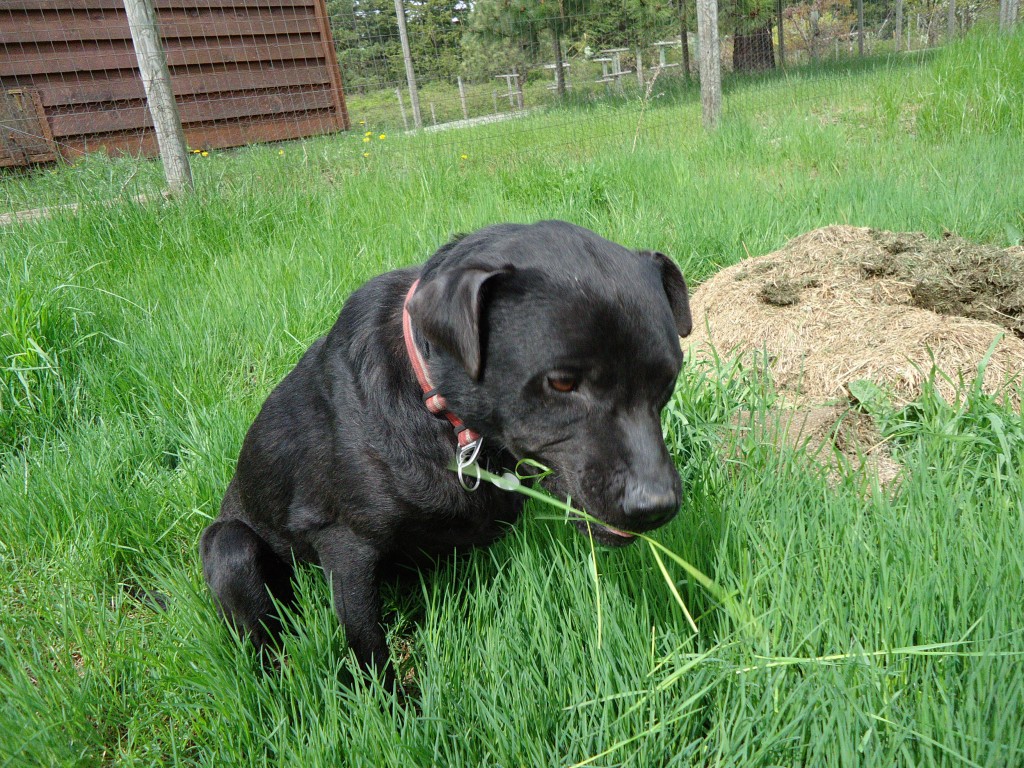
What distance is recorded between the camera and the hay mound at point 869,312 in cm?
303

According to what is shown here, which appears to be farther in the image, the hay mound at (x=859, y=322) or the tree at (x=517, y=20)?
the tree at (x=517, y=20)

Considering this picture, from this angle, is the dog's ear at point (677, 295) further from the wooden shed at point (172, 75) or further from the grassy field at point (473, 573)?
the wooden shed at point (172, 75)

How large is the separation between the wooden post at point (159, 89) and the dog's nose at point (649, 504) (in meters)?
4.97

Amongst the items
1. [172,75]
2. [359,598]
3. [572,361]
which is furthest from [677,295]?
[172,75]

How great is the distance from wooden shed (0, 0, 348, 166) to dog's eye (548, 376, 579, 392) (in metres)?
8.77

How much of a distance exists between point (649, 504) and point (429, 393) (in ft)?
2.12

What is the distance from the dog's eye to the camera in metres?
1.69

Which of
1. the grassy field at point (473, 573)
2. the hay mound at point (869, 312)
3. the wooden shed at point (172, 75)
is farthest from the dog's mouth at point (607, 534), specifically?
the wooden shed at point (172, 75)

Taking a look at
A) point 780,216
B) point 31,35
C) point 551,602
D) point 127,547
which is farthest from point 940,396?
point 31,35

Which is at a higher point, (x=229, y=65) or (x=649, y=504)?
(x=229, y=65)

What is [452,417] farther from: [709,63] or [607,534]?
[709,63]

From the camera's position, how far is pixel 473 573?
227cm

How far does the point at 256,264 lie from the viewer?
4449 mm

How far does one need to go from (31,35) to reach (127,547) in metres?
10.8
